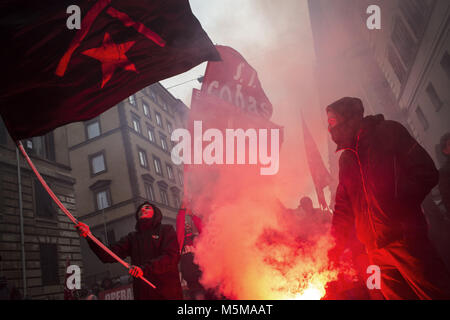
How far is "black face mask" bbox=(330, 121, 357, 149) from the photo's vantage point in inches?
102

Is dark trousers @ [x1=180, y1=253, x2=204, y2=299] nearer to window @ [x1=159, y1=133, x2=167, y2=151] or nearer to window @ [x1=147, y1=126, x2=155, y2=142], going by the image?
window @ [x1=147, y1=126, x2=155, y2=142]

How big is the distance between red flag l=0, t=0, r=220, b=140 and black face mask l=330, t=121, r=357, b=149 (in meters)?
1.84

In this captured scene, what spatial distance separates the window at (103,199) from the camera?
1016 inches

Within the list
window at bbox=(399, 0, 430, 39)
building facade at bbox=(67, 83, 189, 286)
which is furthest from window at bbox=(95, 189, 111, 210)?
window at bbox=(399, 0, 430, 39)

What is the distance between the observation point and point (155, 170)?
30.8m

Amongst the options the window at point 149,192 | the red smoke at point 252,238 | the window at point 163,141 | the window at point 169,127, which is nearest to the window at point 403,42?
the red smoke at point 252,238

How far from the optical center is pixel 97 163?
91.0ft

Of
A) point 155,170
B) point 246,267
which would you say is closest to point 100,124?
point 155,170

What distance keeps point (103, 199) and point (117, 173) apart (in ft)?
8.39

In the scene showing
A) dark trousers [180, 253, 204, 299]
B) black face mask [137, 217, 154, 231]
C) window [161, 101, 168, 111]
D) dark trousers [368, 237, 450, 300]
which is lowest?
dark trousers [180, 253, 204, 299]

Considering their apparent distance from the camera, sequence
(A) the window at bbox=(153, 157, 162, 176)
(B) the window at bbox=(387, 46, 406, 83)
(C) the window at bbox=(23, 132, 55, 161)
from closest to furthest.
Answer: (C) the window at bbox=(23, 132, 55, 161)
(B) the window at bbox=(387, 46, 406, 83)
(A) the window at bbox=(153, 157, 162, 176)

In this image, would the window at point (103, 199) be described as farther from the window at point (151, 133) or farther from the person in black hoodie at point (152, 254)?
the person in black hoodie at point (152, 254)

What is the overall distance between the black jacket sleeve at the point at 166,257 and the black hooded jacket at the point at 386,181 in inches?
88.5

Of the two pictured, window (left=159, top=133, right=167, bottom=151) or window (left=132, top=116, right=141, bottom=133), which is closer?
window (left=132, top=116, right=141, bottom=133)
